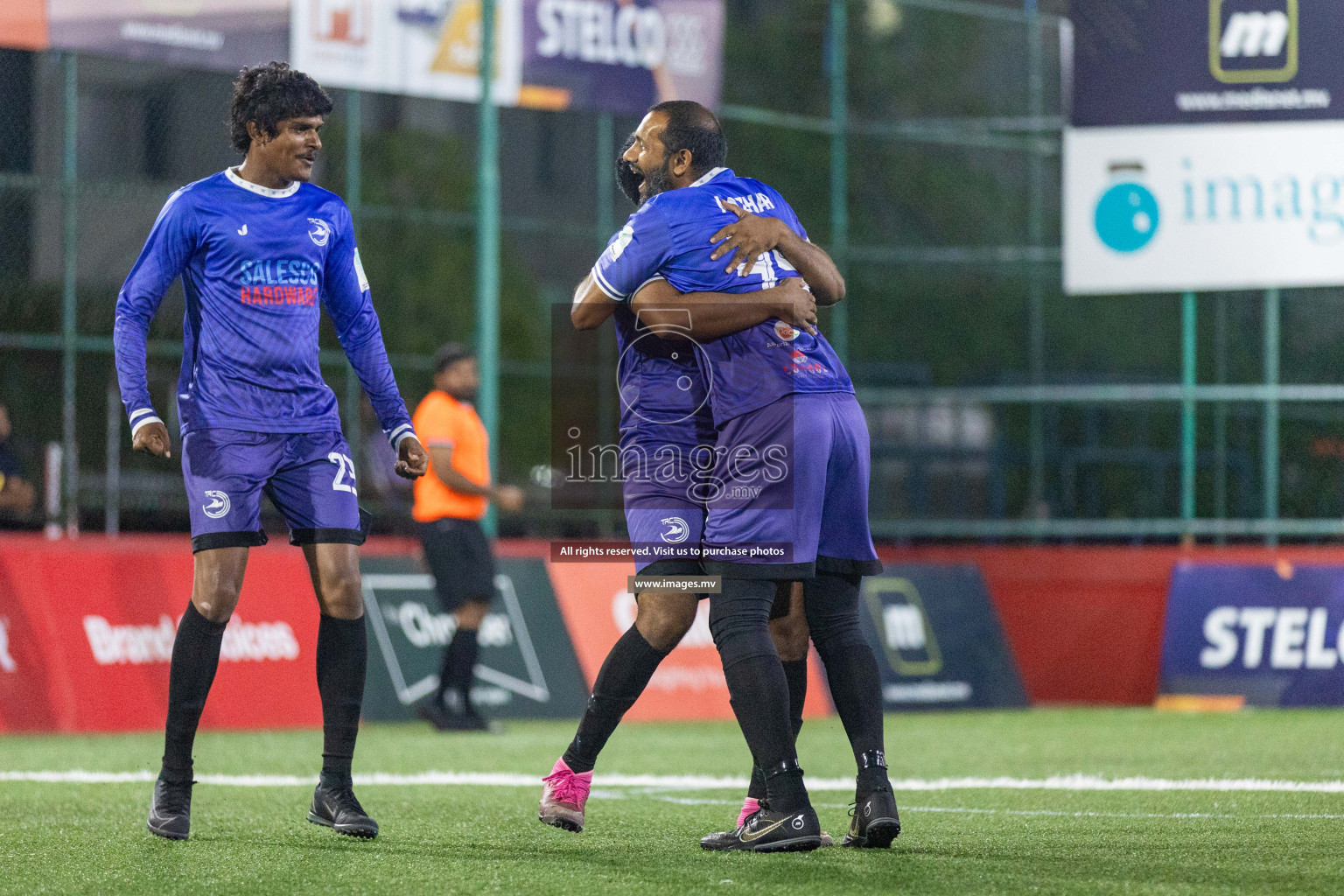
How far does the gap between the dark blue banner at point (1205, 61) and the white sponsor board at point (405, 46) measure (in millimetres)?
4145

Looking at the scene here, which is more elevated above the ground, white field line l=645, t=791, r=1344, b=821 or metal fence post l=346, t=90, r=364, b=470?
metal fence post l=346, t=90, r=364, b=470

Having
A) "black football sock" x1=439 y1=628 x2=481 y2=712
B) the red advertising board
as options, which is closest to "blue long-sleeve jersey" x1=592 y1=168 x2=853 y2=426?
"black football sock" x1=439 y1=628 x2=481 y2=712

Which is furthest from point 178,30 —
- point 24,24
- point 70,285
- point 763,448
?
point 763,448

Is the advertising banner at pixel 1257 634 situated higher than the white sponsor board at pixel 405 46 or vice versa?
the white sponsor board at pixel 405 46

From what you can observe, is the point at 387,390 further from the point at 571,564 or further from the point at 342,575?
the point at 571,564

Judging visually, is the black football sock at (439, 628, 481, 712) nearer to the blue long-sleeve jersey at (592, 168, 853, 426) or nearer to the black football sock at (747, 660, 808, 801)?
the black football sock at (747, 660, 808, 801)

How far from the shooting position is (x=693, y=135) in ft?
17.7

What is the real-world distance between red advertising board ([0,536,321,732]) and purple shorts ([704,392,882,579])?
6.03 m

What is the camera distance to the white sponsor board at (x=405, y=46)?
45.2 feet

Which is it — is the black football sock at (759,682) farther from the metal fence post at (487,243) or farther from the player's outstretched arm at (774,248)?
the metal fence post at (487,243)

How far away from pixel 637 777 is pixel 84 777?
2.17 m

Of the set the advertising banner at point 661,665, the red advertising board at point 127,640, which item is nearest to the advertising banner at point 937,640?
the advertising banner at point 661,665

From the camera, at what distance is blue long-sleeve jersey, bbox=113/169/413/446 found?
5.62 metres

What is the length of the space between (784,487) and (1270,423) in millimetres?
9589
